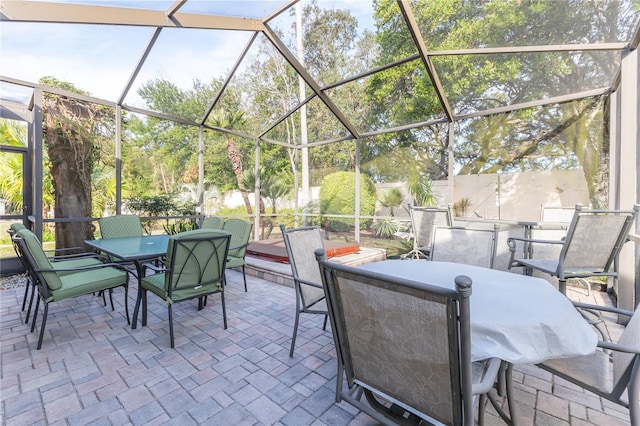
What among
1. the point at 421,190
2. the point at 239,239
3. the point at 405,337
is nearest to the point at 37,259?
the point at 239,239

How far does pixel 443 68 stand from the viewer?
15.6ft

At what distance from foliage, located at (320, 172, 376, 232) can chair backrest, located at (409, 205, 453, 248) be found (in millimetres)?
2044

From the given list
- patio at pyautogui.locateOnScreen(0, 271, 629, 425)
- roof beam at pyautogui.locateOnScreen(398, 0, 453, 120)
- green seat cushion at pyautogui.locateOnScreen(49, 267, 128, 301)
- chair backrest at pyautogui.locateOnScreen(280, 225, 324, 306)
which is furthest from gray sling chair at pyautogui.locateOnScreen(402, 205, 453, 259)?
green seat cushion at pyautogui.locateOnScreen(49, 267, 128, 301)

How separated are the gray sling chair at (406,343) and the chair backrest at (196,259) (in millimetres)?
1784

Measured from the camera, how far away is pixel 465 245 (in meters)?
2.87

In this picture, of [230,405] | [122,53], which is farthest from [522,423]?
[122,53]

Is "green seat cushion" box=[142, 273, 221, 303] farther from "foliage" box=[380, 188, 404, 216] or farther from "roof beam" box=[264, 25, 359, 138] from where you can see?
"foliage" box=[380, 188, 404, 216]

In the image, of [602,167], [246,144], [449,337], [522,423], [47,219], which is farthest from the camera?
[246,144]

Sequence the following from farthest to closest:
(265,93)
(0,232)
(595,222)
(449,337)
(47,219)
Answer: (265,93), (0,232), (47,219), (595,222), (449,337)

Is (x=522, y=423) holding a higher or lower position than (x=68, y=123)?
lower

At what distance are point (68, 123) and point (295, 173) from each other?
5.05 m

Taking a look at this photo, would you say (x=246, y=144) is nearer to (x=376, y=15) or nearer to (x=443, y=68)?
(x=376, y=15)

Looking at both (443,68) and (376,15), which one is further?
(376,15)

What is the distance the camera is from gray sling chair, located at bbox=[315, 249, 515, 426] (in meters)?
0.94
